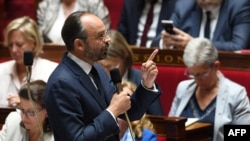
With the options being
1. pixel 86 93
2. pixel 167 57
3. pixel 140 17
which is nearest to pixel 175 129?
pixel 86 93

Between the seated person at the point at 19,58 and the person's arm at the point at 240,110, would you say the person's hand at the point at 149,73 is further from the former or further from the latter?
the seated person at the point at 19,58

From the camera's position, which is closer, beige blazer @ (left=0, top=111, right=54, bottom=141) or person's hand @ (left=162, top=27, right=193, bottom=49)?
beige blazer @ (left=0, top=111, right=54, bottom=141)

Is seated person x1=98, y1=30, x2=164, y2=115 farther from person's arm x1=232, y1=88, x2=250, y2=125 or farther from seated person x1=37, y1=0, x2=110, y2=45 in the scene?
seated person x1=37, y1=0, x2=110, y2=45

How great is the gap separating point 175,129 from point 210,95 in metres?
0.42

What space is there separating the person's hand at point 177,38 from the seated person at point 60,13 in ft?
1.74

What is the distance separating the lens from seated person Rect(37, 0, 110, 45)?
2.98 metres

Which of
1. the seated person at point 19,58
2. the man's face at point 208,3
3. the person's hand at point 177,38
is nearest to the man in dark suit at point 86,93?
the seated person at point 19,58

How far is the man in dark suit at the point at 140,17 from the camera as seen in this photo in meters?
2.82

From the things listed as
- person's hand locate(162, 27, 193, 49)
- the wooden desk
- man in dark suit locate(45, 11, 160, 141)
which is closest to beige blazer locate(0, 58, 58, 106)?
person's hand locate(162, 27, 193, 49)

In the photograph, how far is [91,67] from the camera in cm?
139

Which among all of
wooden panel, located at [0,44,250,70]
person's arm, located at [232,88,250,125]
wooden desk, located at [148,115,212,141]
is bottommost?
person's arm, located at [232,88,250,125]

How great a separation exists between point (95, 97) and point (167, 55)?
3.75ft

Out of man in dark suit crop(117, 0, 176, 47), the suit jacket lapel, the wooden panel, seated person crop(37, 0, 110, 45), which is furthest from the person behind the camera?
seated person crop(37, 0, 110, 45)

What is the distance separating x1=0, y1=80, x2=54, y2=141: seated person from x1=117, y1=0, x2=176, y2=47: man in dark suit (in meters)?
1.15
